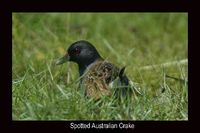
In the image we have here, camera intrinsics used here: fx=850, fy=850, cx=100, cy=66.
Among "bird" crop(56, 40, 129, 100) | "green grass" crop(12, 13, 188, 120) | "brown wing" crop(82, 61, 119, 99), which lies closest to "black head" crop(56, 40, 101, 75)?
"bird" crop(56, 40, 129, 100)

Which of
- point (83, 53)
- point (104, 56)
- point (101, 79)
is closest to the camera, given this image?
point (101, 79)

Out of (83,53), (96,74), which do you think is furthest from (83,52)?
(96,74)

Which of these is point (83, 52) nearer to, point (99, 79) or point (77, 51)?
point (77, 51)

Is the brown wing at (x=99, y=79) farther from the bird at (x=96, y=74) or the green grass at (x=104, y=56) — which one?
the green grass at (x=104, y=56)

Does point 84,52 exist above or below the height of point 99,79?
above

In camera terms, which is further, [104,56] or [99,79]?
[104,56]
